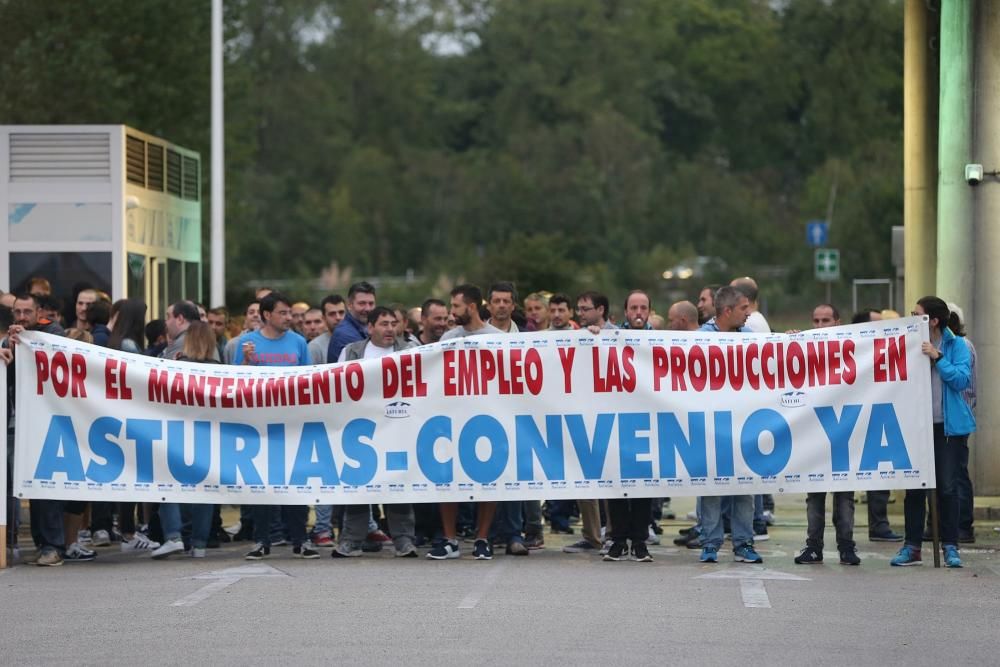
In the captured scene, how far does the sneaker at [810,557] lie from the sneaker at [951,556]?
0.84 m

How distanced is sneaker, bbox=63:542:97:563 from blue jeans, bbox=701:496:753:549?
4.33 metres

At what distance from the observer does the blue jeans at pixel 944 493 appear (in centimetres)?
1409

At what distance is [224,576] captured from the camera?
1331 centimetres

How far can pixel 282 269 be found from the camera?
83000mm

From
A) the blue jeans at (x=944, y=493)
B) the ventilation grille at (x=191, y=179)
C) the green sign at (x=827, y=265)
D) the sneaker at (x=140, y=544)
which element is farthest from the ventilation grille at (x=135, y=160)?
the green sign at (x=827, y=265)

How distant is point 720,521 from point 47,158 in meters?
11.1

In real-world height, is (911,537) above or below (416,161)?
below

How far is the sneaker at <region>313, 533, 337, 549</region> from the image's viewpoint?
15.3m

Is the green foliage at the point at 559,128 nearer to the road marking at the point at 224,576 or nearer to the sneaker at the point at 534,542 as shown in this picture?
the sneaker at the point at 534,542

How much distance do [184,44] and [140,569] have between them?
108 feet

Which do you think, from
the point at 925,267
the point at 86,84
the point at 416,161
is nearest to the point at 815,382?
the point at 925,267

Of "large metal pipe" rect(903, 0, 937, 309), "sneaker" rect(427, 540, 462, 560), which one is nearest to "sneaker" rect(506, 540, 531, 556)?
"sneaker" rect(427, 540, 462, 560)

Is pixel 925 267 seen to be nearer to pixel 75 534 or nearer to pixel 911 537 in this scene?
pixel 911 537

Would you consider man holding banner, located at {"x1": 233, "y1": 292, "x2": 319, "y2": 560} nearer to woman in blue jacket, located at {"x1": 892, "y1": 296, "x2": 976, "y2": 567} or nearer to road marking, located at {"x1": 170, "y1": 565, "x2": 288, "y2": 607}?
road marking, located at {"x1": 170, "y1": 565, "x2": 288, "y2": 607}
